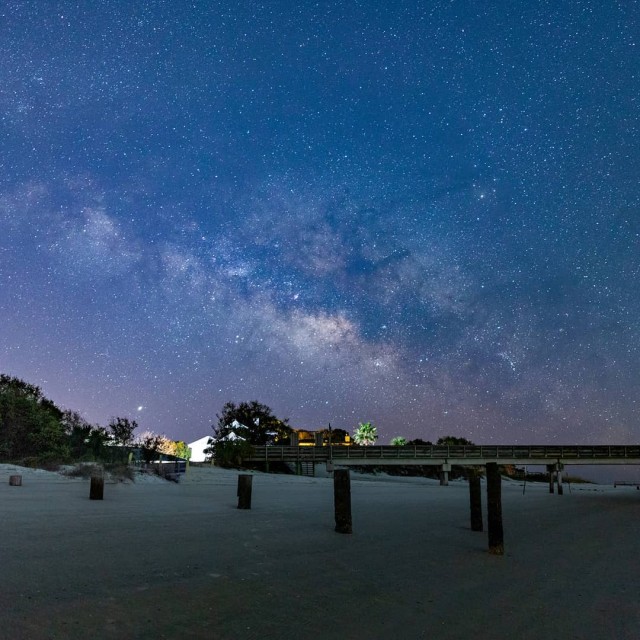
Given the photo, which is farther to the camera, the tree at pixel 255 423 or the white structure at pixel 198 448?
the white structure at pixel 198 448

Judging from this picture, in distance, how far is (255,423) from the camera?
6444 cm

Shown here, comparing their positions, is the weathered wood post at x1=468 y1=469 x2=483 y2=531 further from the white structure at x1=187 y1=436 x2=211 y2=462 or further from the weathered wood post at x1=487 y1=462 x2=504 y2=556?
the white structure at x1=187 y1=436 x2=211 y2=462

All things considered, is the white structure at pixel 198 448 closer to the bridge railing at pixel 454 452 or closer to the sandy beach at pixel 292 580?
the bridge railing at pixel 454 452

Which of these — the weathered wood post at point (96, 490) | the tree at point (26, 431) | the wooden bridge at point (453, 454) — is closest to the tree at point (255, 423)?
the wooden bridge at point (453, 454)

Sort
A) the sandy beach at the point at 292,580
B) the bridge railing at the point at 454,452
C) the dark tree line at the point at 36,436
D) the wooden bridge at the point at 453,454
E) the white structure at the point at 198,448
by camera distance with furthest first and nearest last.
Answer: the white structure at the point at 198,448
the bridge railing at the point at 454,452
the wooden bridge at the point at 453,454
the dark tree line at the point at 36,436
the sandy beach at the point at 292,580

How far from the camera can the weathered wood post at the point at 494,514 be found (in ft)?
40.0

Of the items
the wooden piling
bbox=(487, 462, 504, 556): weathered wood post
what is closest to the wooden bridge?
the wooden piling

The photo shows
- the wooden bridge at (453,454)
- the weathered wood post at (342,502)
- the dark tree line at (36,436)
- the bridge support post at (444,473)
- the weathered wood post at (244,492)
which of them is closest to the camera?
the weathered wood post at (342,502)

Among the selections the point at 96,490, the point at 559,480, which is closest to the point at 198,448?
the point at 559,480

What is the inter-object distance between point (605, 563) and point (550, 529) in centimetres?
644

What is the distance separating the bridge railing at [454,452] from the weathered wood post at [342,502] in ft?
126

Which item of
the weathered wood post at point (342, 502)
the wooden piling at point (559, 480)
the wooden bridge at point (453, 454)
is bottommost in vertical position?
the wooden piling at point (559, 480)

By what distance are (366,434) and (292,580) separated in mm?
90111

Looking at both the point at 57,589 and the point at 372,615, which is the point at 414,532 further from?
the point at 57,589
